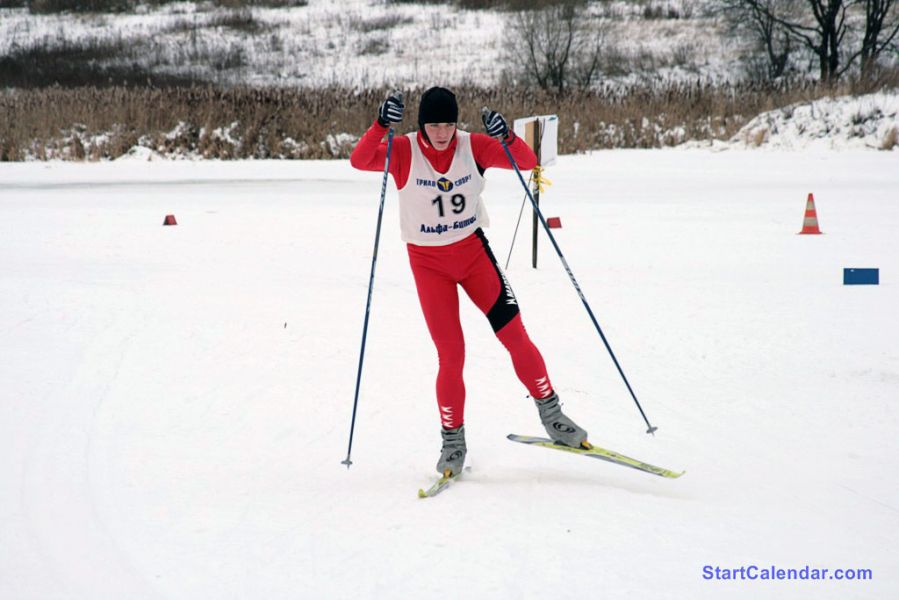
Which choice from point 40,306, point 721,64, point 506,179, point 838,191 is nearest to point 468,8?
point 721,64

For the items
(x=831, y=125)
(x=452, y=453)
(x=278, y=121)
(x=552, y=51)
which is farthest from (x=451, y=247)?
(x=552, y=51)

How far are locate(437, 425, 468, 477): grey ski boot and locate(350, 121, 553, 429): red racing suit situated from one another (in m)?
0.04

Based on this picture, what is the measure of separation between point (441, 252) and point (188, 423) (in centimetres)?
196

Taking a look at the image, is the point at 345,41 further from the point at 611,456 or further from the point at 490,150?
the point at 611,456

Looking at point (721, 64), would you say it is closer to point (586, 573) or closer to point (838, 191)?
point (838, 191)

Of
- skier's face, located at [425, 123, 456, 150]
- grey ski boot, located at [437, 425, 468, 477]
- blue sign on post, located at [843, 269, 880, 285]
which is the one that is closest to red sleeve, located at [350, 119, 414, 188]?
skier's face, located at [425, 123, 456, 150]

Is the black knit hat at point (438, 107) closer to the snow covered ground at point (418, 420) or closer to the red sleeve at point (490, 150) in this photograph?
the red sleeve at point (490, 150)

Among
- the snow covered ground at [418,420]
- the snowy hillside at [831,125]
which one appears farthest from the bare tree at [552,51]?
the snow covered ground at [418,420]

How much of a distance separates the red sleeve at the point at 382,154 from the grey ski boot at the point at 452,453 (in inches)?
48.0

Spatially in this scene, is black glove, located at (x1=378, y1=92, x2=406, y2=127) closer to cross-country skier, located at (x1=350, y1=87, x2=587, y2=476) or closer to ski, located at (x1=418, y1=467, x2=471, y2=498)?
cross-country skier, located at (x1=350, y1=87, x2=587, y2=476)

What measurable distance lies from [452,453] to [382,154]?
147 centimetres

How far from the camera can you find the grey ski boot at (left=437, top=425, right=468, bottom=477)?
383cm

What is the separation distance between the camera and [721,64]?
3216 cm

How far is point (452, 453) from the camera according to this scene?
3.84 m
